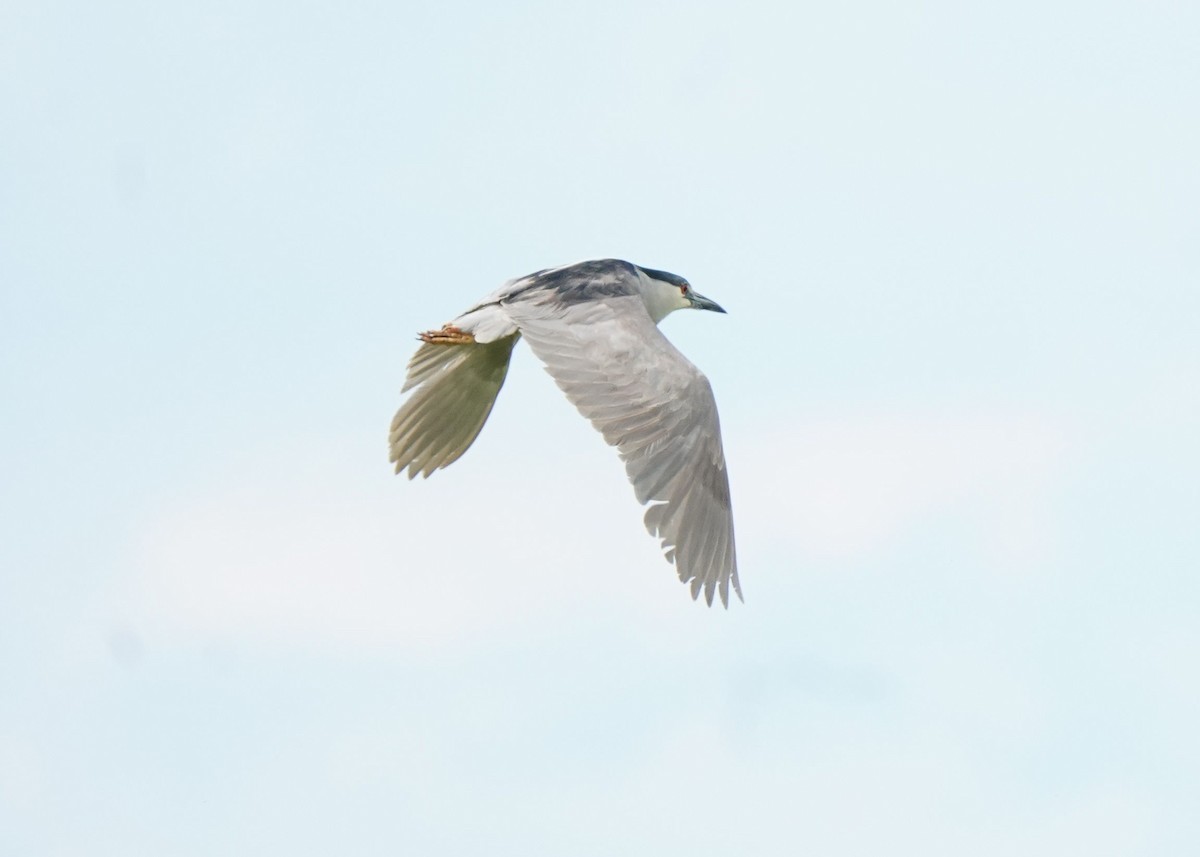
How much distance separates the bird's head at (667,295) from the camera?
14.1m

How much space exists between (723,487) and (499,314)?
1.82m

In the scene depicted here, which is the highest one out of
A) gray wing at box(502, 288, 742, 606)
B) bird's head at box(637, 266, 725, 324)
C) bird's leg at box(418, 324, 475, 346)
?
bird's head at box(637, 266, 725, 324)

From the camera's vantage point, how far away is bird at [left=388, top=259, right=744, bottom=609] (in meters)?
11.6

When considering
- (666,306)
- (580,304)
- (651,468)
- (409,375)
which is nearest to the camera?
(651,468)

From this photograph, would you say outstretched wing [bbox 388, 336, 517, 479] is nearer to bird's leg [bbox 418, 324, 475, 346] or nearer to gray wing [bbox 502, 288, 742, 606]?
bird's leg [bbox 418, 324, 475, 346]

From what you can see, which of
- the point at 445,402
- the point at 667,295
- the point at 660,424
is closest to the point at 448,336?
the point at 445,402

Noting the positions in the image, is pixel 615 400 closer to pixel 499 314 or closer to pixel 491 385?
pixel 499 314

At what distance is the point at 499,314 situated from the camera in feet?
41.2

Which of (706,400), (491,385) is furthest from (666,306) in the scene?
(706,400)

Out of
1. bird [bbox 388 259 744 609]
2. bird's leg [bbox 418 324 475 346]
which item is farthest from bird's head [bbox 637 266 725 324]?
bird's leg [bbox 418 324 475 346]

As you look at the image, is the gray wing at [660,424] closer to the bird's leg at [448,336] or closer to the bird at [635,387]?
the bird at [635,387]

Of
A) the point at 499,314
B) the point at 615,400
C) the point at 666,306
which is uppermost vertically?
the point at 666,306

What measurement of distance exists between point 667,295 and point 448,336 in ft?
8.28

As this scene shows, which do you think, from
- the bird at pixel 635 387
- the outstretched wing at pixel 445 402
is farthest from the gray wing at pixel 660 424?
the outstretched wing at pixel 445 402
